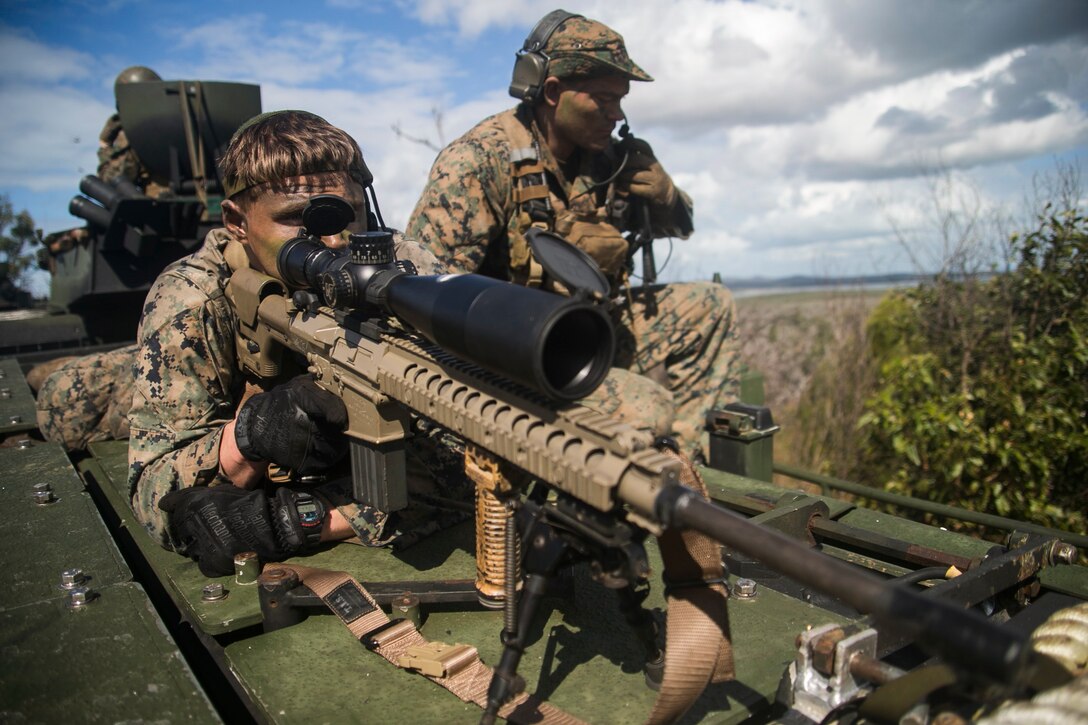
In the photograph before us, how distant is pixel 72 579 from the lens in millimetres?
2291

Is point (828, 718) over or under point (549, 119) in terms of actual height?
under

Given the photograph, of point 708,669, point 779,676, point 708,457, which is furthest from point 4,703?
point 708,457

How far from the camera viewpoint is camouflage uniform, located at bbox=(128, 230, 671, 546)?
279 centimetres

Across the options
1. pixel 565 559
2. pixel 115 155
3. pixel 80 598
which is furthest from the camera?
pixel 115 155

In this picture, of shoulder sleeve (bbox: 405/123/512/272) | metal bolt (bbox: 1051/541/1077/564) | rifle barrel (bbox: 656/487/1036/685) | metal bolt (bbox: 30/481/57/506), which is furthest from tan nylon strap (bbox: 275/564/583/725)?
shoulder sleeve (bbox: 405/123/512/272)

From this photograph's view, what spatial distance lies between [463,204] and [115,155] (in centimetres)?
487

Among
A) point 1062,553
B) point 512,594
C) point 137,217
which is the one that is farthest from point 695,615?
point 137,217

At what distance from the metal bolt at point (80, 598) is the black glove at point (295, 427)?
593 mm

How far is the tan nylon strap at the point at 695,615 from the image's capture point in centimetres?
175

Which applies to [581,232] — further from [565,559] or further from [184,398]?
[565,559]

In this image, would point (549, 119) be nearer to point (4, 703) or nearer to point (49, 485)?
point (49, 485)

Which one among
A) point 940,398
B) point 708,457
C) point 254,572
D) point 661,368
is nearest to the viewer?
point 254,572

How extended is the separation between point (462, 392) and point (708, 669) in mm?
821

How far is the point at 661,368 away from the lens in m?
5.50
